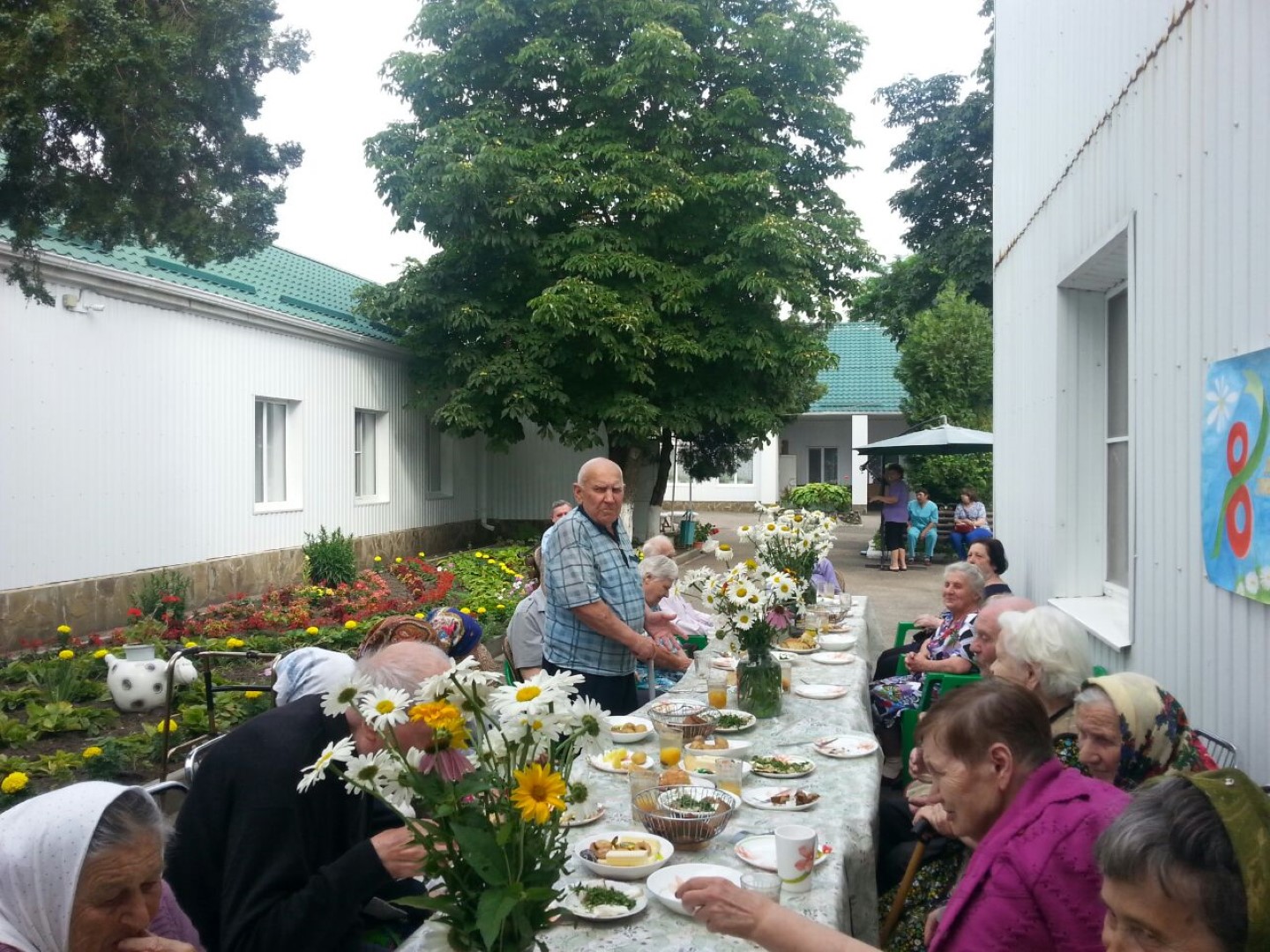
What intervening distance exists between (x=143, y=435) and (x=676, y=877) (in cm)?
1005

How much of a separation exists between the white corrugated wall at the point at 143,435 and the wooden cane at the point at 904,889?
8.84m

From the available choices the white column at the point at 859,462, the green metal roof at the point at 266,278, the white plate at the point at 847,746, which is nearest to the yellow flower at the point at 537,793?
the white plate at the point at 847,746

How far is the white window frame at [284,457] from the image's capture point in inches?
517

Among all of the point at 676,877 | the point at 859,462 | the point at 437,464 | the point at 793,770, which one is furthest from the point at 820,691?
the point at 859,462

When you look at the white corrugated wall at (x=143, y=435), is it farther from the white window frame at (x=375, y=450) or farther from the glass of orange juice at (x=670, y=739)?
the glass of orange juice at (x=670, y=739)

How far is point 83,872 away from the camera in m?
1.84

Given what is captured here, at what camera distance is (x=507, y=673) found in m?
5.92

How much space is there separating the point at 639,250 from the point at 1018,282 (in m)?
9.78

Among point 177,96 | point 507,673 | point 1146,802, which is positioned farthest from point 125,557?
point 1146,802

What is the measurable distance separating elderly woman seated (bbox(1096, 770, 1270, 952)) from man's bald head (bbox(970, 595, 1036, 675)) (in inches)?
108

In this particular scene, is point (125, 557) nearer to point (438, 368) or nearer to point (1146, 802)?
point (438, 368)

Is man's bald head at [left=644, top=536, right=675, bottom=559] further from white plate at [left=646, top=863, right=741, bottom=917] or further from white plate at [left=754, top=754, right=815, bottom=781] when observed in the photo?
white plate at [left=646, top=863, right=741, bottom=917]

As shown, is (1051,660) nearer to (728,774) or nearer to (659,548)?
(728,774)

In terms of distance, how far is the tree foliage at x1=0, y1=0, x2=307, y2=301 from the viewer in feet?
23.5
